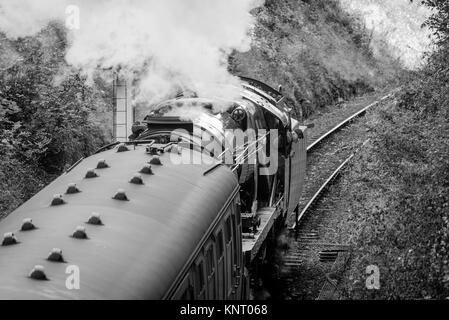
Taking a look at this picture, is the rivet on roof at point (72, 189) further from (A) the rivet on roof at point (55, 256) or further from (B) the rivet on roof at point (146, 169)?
(A) the rivet on roof at point (55, 256)

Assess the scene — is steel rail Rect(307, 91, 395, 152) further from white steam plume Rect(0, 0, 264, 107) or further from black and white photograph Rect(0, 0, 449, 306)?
white steam plume Rect(0, 0, 264, 107)

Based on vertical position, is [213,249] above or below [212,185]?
below

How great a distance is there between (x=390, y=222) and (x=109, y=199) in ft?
15.6

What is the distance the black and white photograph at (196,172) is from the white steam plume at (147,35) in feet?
0.21

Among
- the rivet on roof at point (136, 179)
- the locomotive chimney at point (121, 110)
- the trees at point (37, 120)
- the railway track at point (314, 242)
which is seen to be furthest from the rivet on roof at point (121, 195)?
the locomotive chimney at point (121, 110)

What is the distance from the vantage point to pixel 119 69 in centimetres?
1992

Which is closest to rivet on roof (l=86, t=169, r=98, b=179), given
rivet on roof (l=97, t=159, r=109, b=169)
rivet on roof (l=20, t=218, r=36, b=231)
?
rivet on roof (l=97, t=159, r=109, b=169)

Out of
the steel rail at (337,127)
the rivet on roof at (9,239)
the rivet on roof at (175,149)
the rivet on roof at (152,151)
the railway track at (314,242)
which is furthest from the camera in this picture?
the steel rail at (337,127)

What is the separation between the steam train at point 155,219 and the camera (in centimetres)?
610

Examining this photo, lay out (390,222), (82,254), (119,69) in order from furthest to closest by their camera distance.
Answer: (119,69)
(390,222)
(82,254)

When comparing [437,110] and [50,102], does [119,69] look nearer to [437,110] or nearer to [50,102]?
[50,102]

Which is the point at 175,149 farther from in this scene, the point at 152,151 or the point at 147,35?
the point at 147,35

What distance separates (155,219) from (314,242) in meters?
8.58
